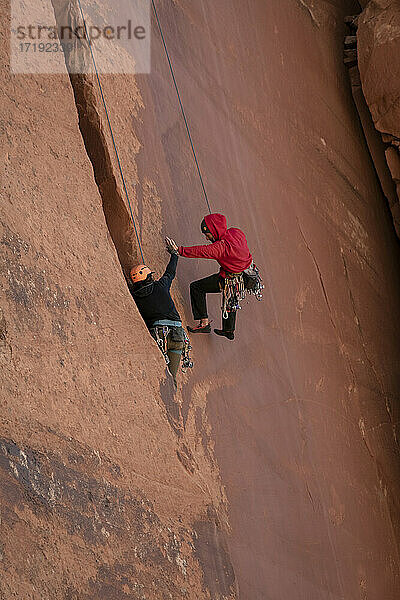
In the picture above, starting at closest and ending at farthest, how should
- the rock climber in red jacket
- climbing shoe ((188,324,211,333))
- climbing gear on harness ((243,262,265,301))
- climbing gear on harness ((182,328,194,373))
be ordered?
climbing gear on harness ((182,328,194,373)) < the rock climber in red jacket < climbing shoe ((188,324,211,333)) < climbing gear on harness ((243,262,265,301))

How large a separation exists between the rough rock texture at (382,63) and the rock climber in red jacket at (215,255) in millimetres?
3847

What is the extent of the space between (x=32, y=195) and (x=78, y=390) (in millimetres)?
906

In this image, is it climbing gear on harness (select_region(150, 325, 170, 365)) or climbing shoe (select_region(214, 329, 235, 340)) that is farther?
climbing shoe (select_region(214, 329, 235, 340))

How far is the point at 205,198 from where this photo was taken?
5.07 metres

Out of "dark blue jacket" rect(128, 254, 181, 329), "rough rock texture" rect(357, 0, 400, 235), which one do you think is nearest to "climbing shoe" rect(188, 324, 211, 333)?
"dark blue jacket" rect(128, 254, 181, 329)

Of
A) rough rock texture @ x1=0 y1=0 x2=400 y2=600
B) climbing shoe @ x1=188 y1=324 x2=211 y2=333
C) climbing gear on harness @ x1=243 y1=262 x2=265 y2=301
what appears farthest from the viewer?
climbing gear on harness @ x1=243 y1=262 x2=265 y2=301

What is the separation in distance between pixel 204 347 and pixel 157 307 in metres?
0.67

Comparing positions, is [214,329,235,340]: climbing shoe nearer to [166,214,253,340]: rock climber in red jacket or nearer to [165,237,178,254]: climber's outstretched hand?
[166,214,253,340]: rock climber in red jacket

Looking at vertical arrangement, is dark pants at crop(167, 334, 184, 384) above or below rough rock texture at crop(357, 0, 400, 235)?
below

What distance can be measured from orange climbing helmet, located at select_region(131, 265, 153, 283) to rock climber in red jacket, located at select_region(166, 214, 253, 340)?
30 centimetres

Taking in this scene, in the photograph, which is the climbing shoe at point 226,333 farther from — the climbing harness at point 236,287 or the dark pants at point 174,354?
the dark pants at point 174,354

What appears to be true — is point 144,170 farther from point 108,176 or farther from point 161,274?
point 161,274

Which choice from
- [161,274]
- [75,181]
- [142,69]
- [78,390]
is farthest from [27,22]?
[78,390]

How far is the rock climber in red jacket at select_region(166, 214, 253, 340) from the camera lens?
14.0 ft
